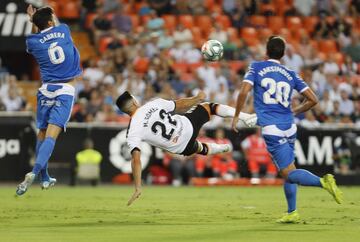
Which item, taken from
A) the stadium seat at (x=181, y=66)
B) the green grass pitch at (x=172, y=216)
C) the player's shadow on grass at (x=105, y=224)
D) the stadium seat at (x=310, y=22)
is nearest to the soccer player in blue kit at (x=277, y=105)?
the green grass pitch at (x=172, y=216)

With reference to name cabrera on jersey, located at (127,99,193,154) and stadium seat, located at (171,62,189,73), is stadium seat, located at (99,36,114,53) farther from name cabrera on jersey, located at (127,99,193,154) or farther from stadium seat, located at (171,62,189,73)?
name cabrera on jersey, located at (127,99,193,154)

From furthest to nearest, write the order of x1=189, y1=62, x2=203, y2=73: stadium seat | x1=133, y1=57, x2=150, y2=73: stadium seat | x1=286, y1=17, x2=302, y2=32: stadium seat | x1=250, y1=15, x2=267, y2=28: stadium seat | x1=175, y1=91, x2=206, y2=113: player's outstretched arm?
→ x1=286, y1=17, x2=302, y2=32: stadium seat → x1=250, y1=15, x2=267, y2=28: stadium seat → x1=189, y1=62, x2=203, y2=73: stadium seat → x1=133, y1=57, x2=150, y2=73: stadium seat → x1=175, y1=91, x2=206, y2=113: player's outstretched arm

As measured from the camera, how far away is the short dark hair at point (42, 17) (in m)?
14.6

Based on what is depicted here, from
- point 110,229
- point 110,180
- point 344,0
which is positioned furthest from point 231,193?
point 344,0

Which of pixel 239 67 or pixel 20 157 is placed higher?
pixel 239 67

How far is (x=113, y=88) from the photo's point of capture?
2491 centimetres

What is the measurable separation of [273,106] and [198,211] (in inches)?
103

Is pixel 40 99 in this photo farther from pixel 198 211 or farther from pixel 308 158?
pixel 308 158

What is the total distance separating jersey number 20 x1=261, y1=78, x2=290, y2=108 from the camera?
12.9m

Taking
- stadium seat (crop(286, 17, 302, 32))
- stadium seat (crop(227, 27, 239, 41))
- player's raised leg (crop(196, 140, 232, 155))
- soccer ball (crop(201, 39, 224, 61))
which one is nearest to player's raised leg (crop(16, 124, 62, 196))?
player's raised leg (crop(196, 140, 232, 155))

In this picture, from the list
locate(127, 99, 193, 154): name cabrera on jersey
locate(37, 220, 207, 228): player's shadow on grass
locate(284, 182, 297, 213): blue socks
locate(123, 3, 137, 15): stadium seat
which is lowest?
locate(37, 220, 207, 228): player's shadow on grass

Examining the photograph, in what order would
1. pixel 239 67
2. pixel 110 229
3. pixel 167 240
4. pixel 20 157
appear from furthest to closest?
pixel 239 67
pixel 20 157
pixel 110 229
pixel 167 240

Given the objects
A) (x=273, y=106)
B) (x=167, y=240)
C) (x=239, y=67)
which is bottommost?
(x=167, y=240)

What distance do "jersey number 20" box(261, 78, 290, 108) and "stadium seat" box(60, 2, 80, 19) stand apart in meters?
15.4
